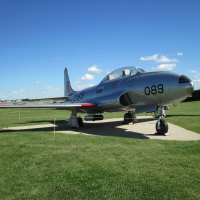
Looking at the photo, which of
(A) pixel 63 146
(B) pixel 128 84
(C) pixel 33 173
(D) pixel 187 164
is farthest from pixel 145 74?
(C) pixel 33 173

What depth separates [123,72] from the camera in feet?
50.6

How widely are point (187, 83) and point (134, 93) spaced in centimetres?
303

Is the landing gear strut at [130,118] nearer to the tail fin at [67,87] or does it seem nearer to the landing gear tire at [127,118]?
the landing gear tire at [127,118]

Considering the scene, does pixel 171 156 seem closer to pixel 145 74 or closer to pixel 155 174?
pixel 155 174

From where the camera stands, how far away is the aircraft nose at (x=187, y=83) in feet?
37.5

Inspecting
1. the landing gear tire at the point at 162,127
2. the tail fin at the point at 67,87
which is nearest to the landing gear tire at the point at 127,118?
the landing gear tire at the point at 162,127

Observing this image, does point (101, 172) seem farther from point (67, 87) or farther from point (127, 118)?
point (67, 87)

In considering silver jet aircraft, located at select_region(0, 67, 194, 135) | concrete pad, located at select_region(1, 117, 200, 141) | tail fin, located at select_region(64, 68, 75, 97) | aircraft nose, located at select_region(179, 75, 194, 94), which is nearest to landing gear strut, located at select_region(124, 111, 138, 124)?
silver jet aircraft, located at select_region(0, 67, 194, 135)

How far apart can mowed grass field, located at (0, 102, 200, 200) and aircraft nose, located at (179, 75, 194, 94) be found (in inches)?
143

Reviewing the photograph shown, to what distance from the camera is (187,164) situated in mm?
6406

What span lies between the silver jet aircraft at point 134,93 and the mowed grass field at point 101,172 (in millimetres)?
3659

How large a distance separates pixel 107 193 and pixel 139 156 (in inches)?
109

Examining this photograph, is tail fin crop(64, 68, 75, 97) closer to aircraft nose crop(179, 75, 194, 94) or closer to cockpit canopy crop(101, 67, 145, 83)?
cockpit canopy crop(101, 67, 145, 83)

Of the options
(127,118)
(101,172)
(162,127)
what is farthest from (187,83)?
(127,118)
